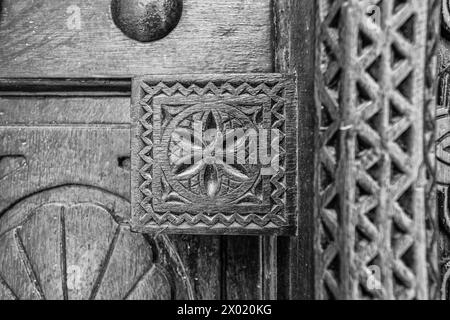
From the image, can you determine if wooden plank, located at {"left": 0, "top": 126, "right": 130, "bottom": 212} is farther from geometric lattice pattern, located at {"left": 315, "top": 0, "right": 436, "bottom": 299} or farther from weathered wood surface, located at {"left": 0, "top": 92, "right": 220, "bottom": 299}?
geometric lattice pattern, located at {"left": 315, "top": 0, "right": 436, "bottom": 299}

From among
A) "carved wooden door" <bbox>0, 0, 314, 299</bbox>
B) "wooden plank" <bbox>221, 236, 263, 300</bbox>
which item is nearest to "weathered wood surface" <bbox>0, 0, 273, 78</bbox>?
"carved wooden door" <bbox>0, 0, 314, 299</bbox>

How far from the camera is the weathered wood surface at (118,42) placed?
606 millimetres

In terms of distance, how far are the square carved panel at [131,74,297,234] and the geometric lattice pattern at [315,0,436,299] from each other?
12 cm

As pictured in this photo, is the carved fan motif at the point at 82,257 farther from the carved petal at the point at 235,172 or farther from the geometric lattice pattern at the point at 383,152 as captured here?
the geometric lattice pattern at the point at 383,152

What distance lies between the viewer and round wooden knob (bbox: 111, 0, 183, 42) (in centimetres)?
57

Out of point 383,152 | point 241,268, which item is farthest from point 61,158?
point 383,152

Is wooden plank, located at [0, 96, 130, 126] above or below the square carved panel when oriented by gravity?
above

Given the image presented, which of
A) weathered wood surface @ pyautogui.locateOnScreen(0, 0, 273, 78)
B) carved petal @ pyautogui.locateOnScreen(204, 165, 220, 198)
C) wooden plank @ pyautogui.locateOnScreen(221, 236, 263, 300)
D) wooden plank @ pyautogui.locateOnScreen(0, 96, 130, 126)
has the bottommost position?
wooden plank @ pyautogui.locateOnScreen(221, 236, 263, 300)

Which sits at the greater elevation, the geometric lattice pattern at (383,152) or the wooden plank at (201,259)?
the geometric lattice pattern at (383,152)

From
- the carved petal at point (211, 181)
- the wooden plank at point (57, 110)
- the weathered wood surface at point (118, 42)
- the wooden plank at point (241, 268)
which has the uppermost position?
the weathered wood surface at point (118, 42)

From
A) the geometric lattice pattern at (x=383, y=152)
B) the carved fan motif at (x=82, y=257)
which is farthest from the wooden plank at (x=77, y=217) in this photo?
the geometric lattice pattern at (x=383, y=152)

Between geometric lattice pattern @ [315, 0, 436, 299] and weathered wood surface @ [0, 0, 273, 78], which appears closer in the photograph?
geometric lattice pattern @ [315, 0, 436, 299]

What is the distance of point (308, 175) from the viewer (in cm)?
54
